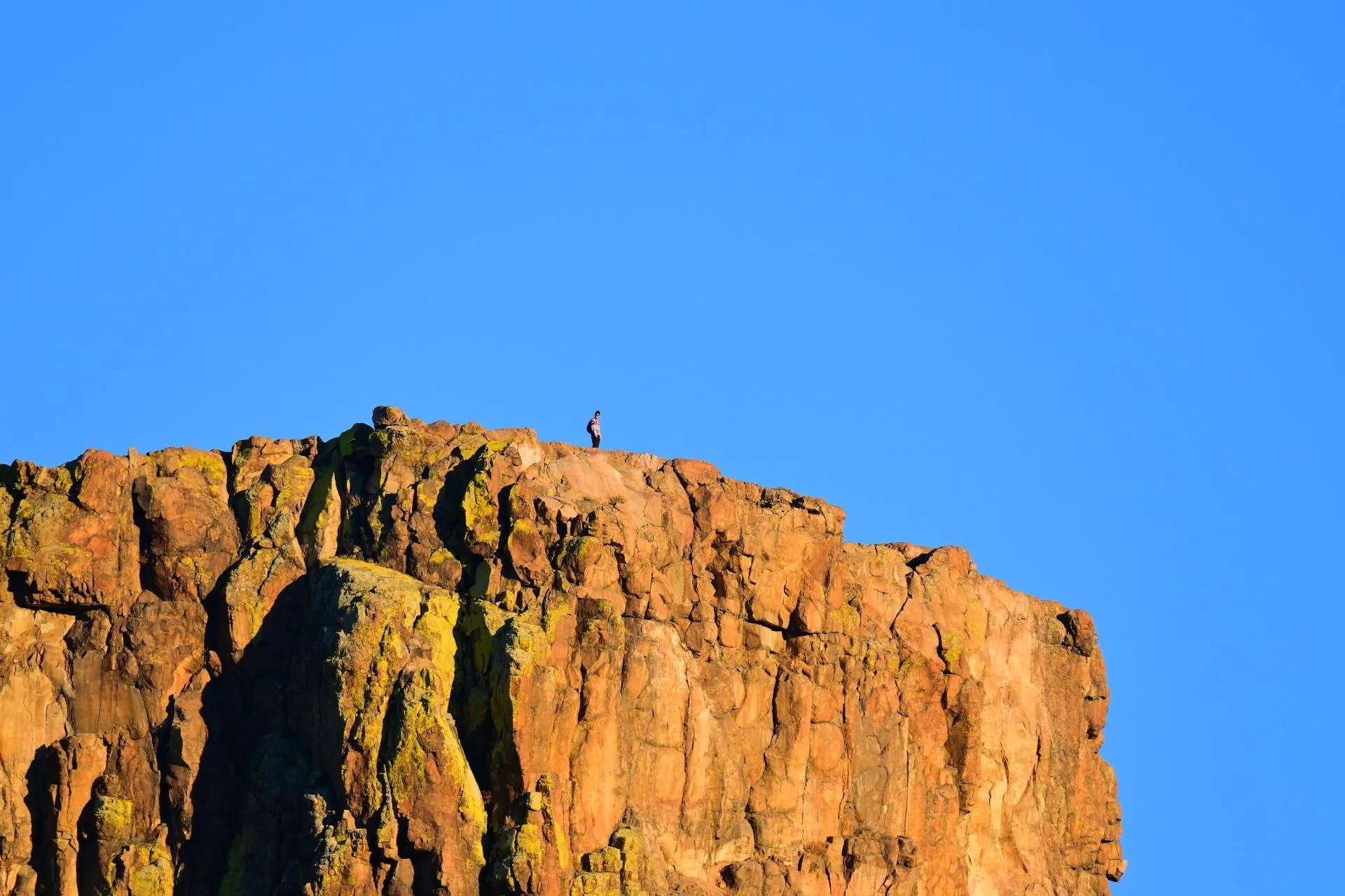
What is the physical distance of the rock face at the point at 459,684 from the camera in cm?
12431

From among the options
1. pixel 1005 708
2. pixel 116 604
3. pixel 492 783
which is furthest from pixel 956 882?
pixel 116 604

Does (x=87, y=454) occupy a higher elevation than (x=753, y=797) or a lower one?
higher

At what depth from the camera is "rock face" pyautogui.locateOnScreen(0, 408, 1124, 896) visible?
12431 cm

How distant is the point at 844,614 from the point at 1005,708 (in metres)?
9.05

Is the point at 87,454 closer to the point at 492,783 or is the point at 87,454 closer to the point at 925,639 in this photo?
the point at 492,783

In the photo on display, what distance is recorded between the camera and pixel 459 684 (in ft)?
414

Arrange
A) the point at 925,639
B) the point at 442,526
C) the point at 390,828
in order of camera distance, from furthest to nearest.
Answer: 1. the point at 925,639
2. the point at 442,526
3. the point at 390,828

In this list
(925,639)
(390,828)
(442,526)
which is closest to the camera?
(390,828)

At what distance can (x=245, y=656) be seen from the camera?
129125mm

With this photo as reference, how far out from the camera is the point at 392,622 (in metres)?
126

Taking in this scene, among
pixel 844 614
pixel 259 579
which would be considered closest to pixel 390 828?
pixel 259 579

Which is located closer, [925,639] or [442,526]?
[442,526]

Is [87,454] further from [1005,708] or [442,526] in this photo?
[1005,708]

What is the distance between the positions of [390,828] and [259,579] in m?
11.8
